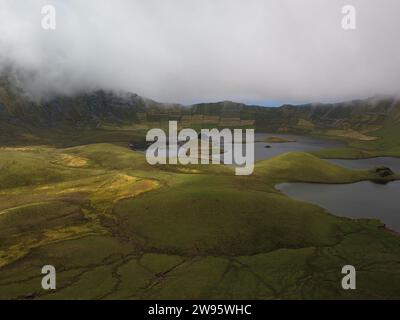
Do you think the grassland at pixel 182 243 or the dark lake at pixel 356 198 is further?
the dark lake at pixel 356 198

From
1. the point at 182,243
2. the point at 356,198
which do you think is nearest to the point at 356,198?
the point at 356,198

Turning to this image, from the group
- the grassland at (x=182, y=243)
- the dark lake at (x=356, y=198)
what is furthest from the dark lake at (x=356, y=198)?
the grassland at (x=182, y=243)

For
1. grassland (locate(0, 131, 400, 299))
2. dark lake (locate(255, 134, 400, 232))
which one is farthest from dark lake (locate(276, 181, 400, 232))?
grassland (locate(0, 131, 400, 299))

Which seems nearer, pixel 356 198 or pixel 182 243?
pixel 182 243

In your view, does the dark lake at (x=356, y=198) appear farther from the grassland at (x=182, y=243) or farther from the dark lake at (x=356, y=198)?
the grassland at (x=182, y=243)

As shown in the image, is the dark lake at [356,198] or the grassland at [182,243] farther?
the dark lake at [356,198]

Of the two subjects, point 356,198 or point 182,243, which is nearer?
point 182,243

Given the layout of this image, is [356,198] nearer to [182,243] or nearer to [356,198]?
[356,198]
